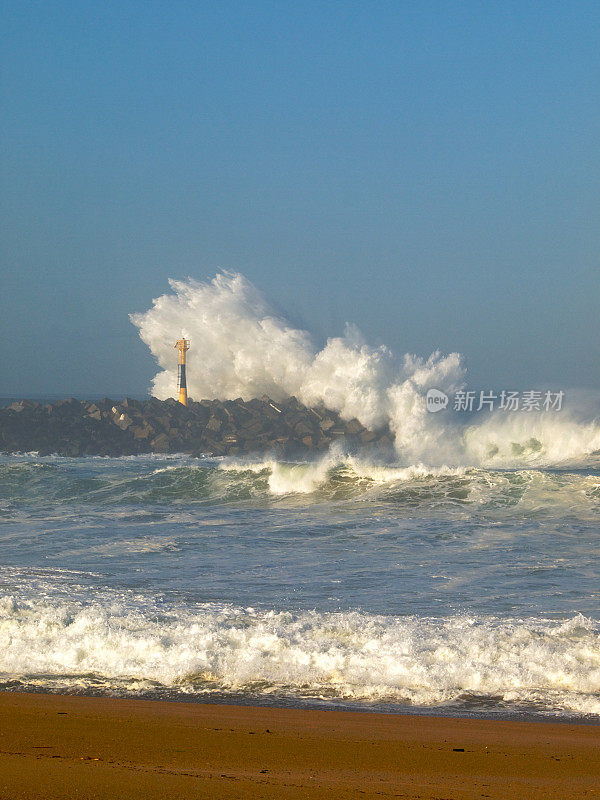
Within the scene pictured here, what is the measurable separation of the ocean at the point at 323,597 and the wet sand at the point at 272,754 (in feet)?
1.01

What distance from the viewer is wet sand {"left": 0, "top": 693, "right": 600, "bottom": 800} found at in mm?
2656

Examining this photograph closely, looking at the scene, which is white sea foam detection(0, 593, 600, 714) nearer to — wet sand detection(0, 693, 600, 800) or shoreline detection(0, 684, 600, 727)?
shoreline detection(0, 684, 600, 727)

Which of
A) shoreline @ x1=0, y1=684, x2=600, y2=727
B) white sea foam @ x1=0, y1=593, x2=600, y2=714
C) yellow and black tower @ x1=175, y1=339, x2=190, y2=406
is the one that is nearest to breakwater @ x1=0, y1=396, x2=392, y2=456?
yellow and black tower @ x1=175, y1=339, x2=190, y2=406

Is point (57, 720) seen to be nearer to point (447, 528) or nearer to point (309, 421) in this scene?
point (447, 528)

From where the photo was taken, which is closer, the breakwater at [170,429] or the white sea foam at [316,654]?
the white sea foam at [316,654]

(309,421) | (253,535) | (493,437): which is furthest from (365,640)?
(309,421)

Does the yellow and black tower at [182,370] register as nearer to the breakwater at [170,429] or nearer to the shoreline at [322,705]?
the breakwater at [170,429]

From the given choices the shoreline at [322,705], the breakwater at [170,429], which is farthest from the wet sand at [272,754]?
the breakwater at [170,429]

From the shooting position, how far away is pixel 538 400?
2623cm
